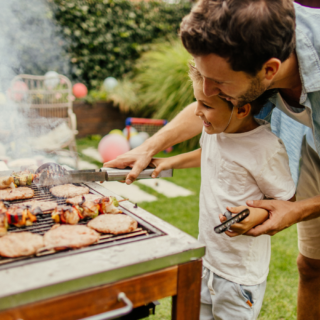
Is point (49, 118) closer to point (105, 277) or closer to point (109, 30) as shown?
point (109, 30)

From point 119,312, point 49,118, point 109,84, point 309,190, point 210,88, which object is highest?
point 210,88

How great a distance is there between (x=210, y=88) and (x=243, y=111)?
0.28 m

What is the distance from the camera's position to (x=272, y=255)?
3381mm

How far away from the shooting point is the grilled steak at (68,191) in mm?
1675

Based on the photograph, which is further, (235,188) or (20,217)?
(235,188)

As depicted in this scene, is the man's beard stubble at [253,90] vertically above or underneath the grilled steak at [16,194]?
above

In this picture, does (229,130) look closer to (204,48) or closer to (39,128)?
(204,48)

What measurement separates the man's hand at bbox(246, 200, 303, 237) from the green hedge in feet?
26.7

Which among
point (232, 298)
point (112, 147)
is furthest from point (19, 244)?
point (112, 147)

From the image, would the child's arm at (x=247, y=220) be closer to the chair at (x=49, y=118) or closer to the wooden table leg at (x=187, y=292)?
the wooden table leg at (x=187, y=292)

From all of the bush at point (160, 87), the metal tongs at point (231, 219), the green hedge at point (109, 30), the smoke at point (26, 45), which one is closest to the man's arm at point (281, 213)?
the metal tongs at point (231, 219)

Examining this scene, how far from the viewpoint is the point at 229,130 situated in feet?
5.61

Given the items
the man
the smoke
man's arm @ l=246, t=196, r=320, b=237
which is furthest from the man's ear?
the smoke

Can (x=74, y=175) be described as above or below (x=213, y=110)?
below
